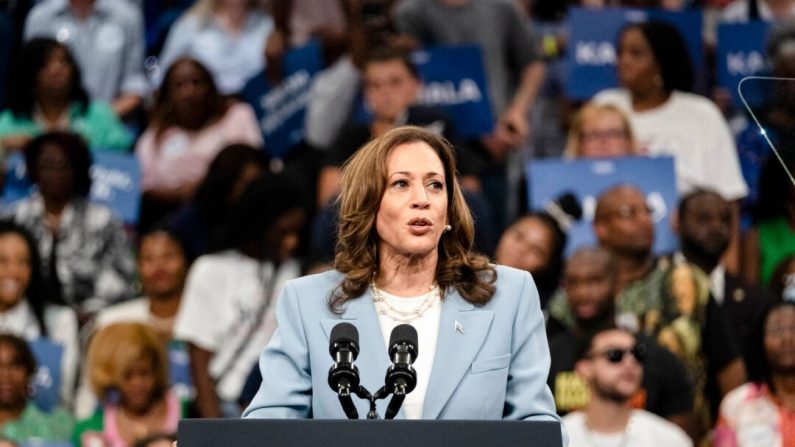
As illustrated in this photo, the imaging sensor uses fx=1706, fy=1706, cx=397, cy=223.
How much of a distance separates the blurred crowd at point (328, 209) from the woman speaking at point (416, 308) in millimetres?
2372

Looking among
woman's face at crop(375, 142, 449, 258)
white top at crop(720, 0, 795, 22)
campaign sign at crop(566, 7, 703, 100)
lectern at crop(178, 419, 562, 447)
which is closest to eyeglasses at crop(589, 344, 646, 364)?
campaign sign at crop(566, 7, 703, 100)

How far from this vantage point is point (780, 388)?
637cm

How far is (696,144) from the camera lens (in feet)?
26.1

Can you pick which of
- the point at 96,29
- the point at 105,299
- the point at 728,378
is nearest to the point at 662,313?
the point at 728,378

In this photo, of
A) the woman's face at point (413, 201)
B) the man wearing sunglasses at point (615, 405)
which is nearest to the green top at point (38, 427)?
the man wearing sunglasses at point (615, 405)

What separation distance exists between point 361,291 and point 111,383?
3.58 metres

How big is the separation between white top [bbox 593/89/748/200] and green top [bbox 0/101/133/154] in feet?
8.75

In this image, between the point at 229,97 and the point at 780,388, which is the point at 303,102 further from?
the point at 780,388

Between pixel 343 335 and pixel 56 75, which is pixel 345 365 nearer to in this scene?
pixel 343 335

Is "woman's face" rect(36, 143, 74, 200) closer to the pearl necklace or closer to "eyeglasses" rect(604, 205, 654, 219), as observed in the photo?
"eyeglasses" rect(604, 205, 654, 219)

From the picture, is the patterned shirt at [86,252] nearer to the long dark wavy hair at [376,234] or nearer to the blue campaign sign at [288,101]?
the blue campaign sign at [288,101]

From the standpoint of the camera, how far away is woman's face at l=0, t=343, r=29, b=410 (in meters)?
7.15

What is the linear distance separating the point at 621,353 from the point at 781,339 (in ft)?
2.09

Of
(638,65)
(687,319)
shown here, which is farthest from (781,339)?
(638,65)
